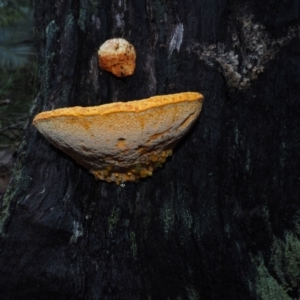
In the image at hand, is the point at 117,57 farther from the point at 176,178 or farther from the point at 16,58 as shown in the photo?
the point at 16,58

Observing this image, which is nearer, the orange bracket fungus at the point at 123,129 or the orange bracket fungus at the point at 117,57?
the orange bracket fungus at the point at 123,129

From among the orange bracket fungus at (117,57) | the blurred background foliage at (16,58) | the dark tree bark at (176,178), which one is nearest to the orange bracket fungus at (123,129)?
the dark tree bark at (176,178)

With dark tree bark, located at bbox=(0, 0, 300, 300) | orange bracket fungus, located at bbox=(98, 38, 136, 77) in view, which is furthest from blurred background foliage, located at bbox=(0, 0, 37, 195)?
orange bracket fungus, located at bbox=(98, 38, 136, 77)

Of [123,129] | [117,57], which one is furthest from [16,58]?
[123,129]

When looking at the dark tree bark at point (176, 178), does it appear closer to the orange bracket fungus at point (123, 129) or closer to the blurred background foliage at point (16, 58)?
the orange bracket fungus at point (123, 129)

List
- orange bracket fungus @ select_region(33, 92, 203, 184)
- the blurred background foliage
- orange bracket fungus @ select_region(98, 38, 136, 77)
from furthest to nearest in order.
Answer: the blurred background foliage, orange bracket fungus @ select_region(98, 38, 136, 77), orange bracket fungus @ select_region(33, 92, 203, 184)

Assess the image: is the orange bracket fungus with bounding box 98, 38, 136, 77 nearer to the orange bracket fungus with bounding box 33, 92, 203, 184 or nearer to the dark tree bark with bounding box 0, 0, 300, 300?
the dark tree bark with bounding box 0, 0, 300, 300
